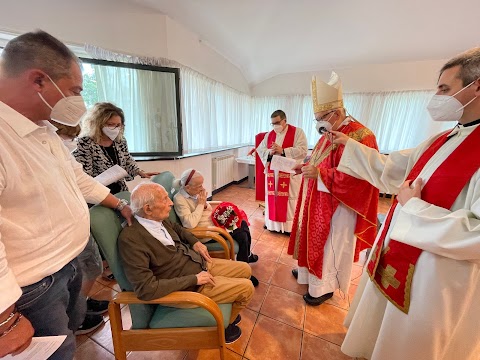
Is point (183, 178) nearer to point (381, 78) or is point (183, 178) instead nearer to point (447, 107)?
point (447, 107)

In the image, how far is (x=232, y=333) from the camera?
1413mm

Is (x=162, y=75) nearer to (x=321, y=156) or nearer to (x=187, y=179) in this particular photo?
(x=187, y=179)

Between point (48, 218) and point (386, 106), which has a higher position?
point (386, 106)

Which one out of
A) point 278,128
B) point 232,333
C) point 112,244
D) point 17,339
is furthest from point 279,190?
point 17,339

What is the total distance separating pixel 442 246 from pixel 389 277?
33 centimetres

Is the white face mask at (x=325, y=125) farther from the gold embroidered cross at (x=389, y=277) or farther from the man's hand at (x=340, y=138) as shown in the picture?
the gold embroidered cross at (x=389, y=277)

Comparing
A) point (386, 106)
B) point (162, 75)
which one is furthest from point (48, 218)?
point (386, 106)

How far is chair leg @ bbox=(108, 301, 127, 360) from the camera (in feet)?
3.28

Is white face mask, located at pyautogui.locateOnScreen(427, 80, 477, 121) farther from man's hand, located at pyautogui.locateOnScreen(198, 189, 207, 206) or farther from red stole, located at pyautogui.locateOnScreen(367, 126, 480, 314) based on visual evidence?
man's hand, located at pyautogui.locateOnScreen(198, 189, 207, 206)

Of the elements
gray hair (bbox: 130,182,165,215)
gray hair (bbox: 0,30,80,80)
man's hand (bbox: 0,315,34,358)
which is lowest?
man's hand (bbox: 0,315,34,358)

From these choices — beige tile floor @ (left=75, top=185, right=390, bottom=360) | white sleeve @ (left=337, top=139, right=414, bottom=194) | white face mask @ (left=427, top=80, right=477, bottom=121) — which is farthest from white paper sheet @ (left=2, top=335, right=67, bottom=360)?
white face mask @ (left=427, top=80, right=477, bottom=121)

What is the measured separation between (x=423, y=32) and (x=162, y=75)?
162 inches

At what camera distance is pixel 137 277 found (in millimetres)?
969

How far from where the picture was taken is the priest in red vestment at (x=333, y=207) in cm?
143
